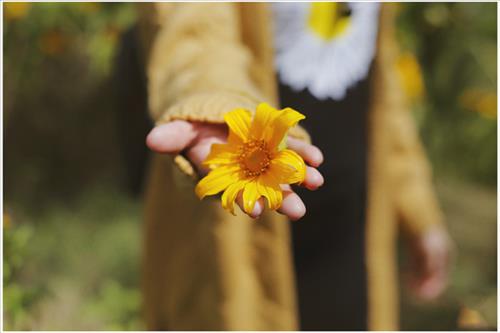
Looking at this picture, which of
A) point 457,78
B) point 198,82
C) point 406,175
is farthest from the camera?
point 457,78

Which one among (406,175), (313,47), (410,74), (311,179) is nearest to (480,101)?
(410,74)

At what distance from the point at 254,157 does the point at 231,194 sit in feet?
0.10

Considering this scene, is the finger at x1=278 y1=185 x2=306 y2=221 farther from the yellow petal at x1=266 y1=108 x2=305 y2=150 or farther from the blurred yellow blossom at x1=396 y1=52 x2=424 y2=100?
the blurred yellow blossom at x1=396 y1=52 x2=424 y2=100

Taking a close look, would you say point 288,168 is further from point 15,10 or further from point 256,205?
point 15,10

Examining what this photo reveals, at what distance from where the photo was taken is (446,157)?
141 centimetres

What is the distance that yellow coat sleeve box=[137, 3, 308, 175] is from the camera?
490mm

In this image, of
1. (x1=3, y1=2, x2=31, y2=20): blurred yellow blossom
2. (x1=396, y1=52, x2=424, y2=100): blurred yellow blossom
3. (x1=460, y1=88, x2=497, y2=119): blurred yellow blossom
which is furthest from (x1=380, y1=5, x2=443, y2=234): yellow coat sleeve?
(x1=3, y1=2, x2=31, y2=20): blurred yellow blossom

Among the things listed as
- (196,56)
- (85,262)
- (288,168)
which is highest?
(196,56)

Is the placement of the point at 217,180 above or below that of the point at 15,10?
below

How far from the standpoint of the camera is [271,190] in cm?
37

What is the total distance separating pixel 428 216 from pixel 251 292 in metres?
0.36

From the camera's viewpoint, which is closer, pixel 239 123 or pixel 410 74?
pixel 239 123

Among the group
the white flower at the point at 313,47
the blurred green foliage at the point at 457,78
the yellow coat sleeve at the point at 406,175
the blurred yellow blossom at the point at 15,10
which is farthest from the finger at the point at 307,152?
the blurred green foliage at the point at 457,78

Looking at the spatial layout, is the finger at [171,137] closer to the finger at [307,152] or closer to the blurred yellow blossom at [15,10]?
the finger at [307,152]
